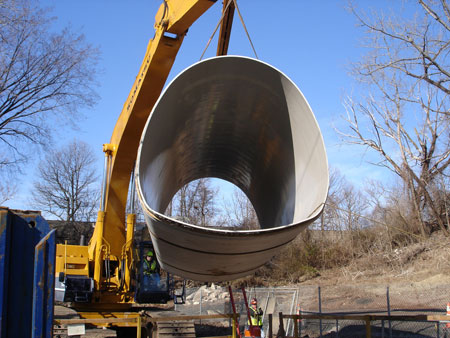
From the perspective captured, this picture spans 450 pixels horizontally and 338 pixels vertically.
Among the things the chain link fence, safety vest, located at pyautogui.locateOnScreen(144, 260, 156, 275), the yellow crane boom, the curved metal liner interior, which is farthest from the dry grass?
the curved metal liner interior

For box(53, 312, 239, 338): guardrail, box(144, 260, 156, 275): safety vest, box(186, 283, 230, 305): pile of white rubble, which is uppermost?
box(144, 260, 156, 275): safety vest

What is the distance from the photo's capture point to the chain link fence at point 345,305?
11.5m

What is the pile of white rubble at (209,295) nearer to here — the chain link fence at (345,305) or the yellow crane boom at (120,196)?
the chain link fence at (345,305)

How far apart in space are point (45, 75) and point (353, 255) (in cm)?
1839

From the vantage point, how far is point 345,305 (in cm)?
1659

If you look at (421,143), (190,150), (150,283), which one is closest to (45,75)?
(150,283)

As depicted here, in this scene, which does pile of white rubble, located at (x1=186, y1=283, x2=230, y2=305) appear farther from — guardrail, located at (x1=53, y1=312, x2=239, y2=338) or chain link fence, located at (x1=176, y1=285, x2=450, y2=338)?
guardrail, located at (x1=53, y1=312, x2=239, y2=338)

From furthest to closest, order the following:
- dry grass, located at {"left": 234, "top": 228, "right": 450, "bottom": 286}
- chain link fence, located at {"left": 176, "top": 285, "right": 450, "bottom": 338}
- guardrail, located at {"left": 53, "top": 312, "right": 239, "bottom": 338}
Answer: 1. dry grass, located at {"left": 234, "top": 228, "right": 450, "bottom": 286}
2. chain link fence, located at {"left": 176, "top": 285, "right": 450, "bottom": 338}
3. guardrail, located at {"left": 53, "top": 312, "right": 239, "bottom": 338}

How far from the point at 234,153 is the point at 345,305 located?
470 inches

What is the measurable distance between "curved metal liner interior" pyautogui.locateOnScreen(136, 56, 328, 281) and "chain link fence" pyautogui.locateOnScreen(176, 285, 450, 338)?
17.9 ft

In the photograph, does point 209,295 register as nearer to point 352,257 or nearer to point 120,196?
point 352,257

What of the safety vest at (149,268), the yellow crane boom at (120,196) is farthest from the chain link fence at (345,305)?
the yellow crane boom at (120,196)

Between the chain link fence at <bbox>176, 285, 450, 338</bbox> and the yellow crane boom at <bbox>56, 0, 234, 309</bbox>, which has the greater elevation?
the yellow crane boom at <bbox>56, 0, 234, 309</bbox>

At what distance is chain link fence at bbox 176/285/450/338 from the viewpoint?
11.5m
